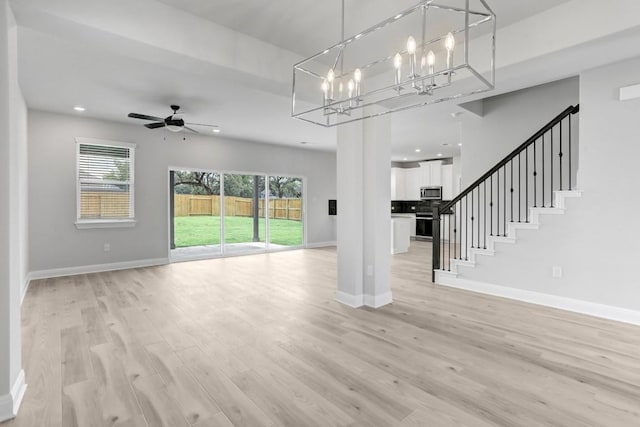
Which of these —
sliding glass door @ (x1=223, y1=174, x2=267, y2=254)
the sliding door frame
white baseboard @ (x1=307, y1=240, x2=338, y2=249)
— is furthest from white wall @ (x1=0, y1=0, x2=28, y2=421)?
white baseboard @ (x1=307, y1=240, x2=338, y2=249)

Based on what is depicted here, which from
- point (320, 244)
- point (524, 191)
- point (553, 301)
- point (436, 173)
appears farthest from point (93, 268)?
point (436, 173)

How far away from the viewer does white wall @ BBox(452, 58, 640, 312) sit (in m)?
3.32

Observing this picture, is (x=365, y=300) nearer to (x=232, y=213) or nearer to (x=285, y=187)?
(x=232, y=213)

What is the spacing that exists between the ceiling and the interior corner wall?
830mm

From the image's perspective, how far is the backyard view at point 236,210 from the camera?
7316mm

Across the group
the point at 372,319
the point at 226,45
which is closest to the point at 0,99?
the point at 226,45

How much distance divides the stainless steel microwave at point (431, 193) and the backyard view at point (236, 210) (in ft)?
14.1

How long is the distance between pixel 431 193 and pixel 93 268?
9187 mm

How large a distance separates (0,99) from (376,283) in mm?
3499

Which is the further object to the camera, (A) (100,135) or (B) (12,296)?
(A) (100,135)

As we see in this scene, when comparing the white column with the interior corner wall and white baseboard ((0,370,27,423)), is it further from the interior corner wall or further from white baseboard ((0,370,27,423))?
white baseboard ((0,370,27,423))

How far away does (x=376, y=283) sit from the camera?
3875 mm

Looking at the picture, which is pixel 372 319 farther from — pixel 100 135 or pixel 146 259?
pixel 100 135

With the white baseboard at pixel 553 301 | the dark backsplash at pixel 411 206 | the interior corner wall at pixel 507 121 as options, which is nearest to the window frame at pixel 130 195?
the white baseboard at pixel 553 301
